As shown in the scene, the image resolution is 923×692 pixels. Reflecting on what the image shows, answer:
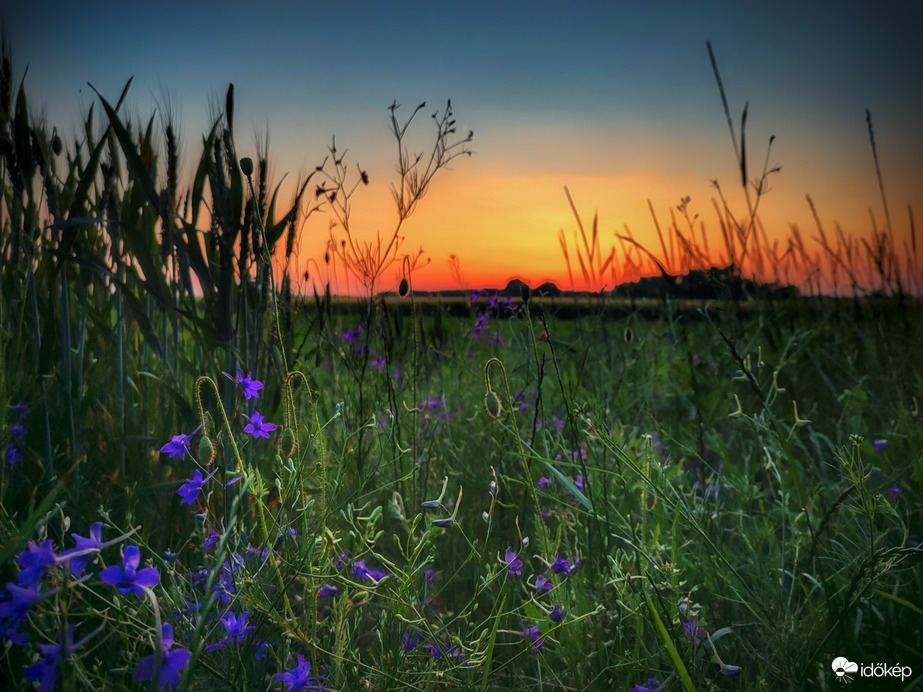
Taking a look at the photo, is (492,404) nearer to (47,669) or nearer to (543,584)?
(543,584)

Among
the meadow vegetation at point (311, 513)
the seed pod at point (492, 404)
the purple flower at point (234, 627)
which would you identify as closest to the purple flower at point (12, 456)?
the meadow vegetation at point (311, 513)

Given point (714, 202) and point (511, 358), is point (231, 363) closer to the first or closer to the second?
point (714, 202)

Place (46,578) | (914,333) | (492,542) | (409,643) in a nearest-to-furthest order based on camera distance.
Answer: (46,578), (409,643), (492,542), (914,333)

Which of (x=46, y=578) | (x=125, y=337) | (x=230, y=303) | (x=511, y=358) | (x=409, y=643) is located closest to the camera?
(x=46, y=578)

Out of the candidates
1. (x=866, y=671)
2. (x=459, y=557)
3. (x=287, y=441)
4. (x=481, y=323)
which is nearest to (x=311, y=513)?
(x=459, y=557)

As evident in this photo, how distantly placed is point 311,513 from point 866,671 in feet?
4.22

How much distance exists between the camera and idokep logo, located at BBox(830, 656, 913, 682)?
1.07 metres

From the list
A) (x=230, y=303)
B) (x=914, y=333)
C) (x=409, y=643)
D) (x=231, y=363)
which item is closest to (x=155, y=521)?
(x=231, y=363)

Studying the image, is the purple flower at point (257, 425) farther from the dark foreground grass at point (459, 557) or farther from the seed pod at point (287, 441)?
the seed pod at point (287, 441)

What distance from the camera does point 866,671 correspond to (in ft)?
3.58

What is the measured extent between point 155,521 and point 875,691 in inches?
61.9

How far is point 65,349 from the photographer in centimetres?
165

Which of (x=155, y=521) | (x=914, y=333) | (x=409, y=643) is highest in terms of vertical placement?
(x=914, y=333)

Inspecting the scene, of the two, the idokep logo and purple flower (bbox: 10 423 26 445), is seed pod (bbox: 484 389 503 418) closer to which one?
the idokep logo
